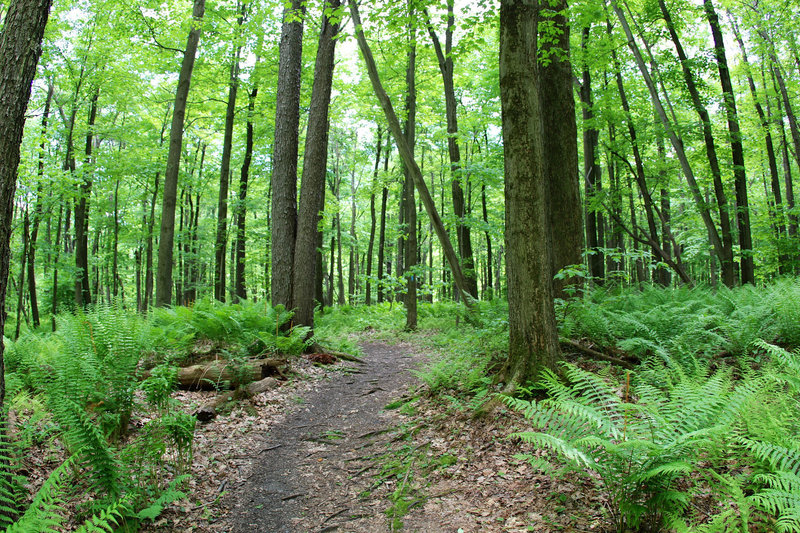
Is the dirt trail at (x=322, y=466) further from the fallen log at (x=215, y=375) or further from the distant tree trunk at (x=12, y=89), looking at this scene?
the distant tree trunk at (x=12, y=89)

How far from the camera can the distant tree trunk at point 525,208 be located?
4.43 metres

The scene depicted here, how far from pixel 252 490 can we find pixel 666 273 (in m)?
20.9

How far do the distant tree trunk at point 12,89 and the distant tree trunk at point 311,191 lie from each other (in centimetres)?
539

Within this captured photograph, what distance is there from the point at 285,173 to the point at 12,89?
5.56 meters

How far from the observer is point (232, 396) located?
5.67 m

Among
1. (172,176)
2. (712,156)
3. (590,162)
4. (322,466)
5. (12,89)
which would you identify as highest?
(590,162)

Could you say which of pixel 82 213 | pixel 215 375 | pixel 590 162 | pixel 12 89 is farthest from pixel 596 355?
pixel 82 213

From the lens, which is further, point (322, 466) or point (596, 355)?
point (596, 355)

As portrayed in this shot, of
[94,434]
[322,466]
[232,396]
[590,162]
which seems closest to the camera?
[94,434]

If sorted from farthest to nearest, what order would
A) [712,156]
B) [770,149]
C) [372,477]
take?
[770,149], [712,156], [372,477]

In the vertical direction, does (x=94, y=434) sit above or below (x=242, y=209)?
below

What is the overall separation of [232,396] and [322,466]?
2.07m

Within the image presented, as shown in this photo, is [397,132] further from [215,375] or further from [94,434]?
[94,434]

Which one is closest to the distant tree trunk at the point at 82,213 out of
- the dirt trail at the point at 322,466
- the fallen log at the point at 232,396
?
the fallen log at the point at 232,396
